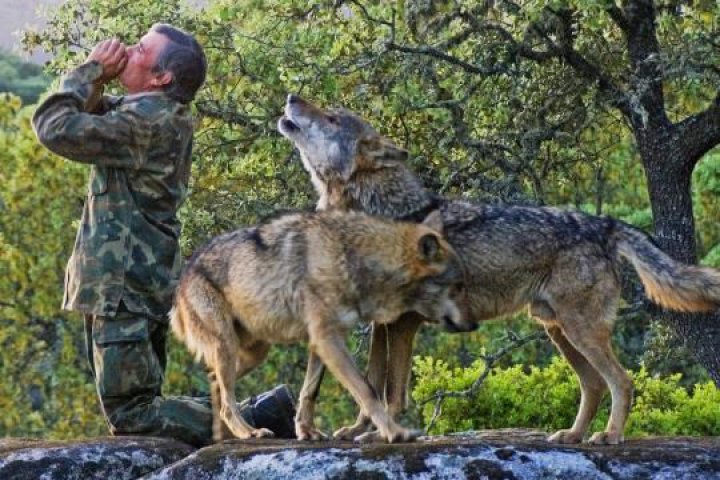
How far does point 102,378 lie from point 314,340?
120 cm

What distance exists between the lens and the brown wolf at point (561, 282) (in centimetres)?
765

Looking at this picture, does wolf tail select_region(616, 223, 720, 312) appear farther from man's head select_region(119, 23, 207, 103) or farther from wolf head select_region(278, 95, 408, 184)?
man's head select_region(119, 23, 207, 103)

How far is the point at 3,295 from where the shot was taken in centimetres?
2984

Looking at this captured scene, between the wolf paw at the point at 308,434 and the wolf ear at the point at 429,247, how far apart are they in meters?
1.06

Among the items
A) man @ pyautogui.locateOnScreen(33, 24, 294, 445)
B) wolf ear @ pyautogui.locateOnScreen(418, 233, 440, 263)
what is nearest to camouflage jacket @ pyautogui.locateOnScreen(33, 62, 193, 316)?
man @ pyautogui.locateOnScreen(33, 24, 294, 445)

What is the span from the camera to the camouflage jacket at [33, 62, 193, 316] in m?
7.55

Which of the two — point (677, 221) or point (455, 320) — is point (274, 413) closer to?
point (455, 320)

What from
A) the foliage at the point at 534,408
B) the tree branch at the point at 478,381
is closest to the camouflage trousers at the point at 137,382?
the tree branch at the point at 478,381

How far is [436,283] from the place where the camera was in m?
7.59

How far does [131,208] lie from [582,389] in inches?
106

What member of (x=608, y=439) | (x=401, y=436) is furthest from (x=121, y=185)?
(x=608, y=439)

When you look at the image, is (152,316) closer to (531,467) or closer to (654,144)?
(531,467)

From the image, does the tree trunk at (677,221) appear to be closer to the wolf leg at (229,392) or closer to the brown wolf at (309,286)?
the brown wolf at (309,286)

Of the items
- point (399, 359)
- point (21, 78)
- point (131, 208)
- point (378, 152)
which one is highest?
point (21, 78)
